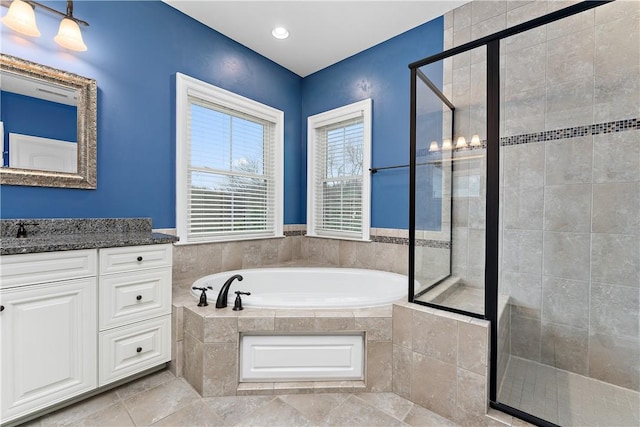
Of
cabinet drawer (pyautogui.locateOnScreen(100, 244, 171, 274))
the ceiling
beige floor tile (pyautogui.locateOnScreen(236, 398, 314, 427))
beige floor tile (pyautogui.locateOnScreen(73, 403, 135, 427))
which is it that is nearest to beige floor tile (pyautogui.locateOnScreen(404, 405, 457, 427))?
beige floor tile (pyautogui.locateOnScreen(236, 398, 314, 427))

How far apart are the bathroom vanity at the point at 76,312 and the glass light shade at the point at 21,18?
110cm

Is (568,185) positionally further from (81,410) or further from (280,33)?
(81,410)

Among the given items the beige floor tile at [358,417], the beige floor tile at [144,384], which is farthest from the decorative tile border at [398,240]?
the beige floor tile at [144,384]

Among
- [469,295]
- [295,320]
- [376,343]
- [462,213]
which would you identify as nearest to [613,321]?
[469,295]

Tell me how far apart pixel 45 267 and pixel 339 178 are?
2489 mm

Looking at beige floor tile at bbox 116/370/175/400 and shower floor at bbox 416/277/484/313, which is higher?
shower floor at bbox 416/277/484/313

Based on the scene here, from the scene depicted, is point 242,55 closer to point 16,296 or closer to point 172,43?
point 172,43

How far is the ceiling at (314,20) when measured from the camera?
2389mm

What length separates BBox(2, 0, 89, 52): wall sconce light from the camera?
161cm

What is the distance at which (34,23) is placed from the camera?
5.50 feet

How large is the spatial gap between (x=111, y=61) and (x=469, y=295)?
→ 114 inches

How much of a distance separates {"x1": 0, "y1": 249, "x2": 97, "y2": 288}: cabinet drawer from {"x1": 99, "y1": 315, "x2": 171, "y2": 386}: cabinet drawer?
1.29 ft

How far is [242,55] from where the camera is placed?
115 inches

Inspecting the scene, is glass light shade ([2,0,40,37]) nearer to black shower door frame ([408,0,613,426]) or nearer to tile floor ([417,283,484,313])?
black shower door frame ([408,0,613,426])
